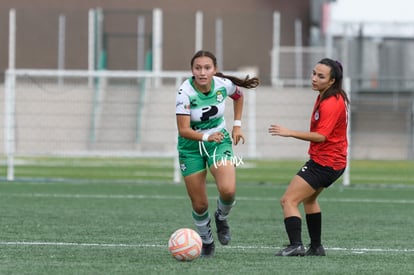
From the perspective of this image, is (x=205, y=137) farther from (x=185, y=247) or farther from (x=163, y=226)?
(x=163, y=226)

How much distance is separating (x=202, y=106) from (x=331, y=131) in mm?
1090

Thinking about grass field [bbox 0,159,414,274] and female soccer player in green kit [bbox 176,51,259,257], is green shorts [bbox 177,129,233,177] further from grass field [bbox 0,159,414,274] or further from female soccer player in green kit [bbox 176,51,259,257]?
grass field [bbox 0,159,414,274]

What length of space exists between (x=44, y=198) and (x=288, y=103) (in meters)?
7.50

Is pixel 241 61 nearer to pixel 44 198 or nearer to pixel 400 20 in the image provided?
pixel 400 20

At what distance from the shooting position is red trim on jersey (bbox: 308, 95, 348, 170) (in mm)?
9812

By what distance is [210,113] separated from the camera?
1005 centimetres

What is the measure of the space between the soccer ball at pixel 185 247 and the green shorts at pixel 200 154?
0.71 m

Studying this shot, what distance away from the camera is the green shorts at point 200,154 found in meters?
10.0

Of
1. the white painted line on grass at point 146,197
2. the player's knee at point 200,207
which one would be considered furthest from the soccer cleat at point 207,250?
the white painted line on grass at point 146,197

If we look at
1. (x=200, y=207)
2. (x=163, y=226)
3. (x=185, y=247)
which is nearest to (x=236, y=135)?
(x=200, y=207)

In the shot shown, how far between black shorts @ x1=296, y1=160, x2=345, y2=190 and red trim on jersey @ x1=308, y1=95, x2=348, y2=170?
0.03m

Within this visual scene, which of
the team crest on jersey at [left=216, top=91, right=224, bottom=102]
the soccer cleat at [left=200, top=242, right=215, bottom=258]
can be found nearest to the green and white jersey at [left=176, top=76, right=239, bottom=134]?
the team crest on jersey at [left=216, top=91, right=224, bottom=102]

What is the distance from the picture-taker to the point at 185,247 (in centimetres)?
952

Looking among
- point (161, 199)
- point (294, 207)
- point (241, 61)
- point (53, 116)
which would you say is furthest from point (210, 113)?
point (241, 61)
